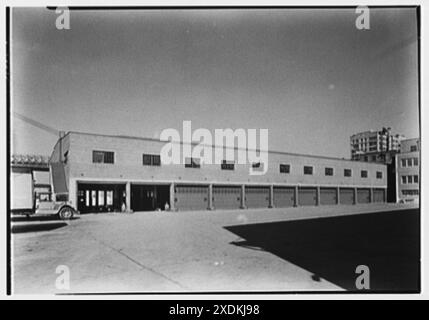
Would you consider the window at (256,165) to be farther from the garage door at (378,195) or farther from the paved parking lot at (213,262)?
the garage door at (378,195)

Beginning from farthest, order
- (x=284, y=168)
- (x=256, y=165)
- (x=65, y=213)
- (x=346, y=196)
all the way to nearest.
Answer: (x=346, y=196) < (x=284, y=168) < (x=256, y=165) < (x=65, y=213)

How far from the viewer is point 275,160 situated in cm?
3183

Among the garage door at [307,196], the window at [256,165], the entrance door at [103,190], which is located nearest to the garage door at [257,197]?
the window at [256,165]

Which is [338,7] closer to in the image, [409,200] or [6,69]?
[6,69]

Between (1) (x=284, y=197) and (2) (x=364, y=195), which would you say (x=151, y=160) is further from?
(2) (x=364, y=195)

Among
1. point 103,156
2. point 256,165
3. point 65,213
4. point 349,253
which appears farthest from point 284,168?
point 349,253

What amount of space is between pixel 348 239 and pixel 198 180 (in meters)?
17.7

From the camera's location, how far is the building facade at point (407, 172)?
144ft

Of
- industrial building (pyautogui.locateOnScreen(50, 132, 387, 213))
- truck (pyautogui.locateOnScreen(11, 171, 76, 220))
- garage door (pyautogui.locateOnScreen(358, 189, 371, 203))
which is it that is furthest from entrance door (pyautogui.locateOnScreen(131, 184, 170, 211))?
garage door (pyautogui.locateOnScreen(358, 189, 371, 203))

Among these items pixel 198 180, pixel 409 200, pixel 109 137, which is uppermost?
pixel 109 137

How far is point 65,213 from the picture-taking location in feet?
63.4

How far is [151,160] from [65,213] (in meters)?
8.61
